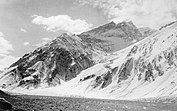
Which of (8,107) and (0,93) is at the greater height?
(0,93)

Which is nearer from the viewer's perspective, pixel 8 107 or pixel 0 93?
pixel 8 107

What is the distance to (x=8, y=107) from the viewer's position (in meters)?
65.5

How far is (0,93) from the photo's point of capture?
192 m

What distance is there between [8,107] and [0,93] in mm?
134682
